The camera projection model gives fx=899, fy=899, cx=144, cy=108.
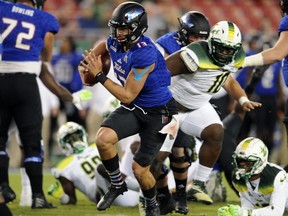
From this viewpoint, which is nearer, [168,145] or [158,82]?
[158,82]

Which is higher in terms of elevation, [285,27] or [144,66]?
[285,27]

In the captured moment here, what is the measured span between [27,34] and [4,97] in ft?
1.96

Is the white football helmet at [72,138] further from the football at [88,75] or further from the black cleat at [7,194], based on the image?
the football at [88,75]

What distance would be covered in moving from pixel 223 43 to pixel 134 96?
3.21 ft

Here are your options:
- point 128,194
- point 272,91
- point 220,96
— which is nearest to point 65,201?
point 128,194

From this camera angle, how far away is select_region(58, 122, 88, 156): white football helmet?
8930mm

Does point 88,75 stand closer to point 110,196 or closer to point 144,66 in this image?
point 144,66

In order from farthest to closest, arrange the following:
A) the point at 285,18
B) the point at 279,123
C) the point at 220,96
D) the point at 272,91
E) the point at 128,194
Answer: the point at 279,123
the point at 272,91
the point at 220,96
the point at 128,194
the point at 285,18

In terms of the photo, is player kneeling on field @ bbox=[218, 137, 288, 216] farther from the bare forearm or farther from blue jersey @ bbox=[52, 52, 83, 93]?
blue jersey @ bbox=[52, 52, 83, 93]

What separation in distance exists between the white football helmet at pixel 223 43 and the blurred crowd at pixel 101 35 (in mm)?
4545

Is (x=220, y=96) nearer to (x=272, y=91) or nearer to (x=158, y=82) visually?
(x=272, y=91)

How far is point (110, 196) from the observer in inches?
268

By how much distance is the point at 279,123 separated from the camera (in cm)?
1480

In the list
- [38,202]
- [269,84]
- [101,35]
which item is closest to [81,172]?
[38,202]
